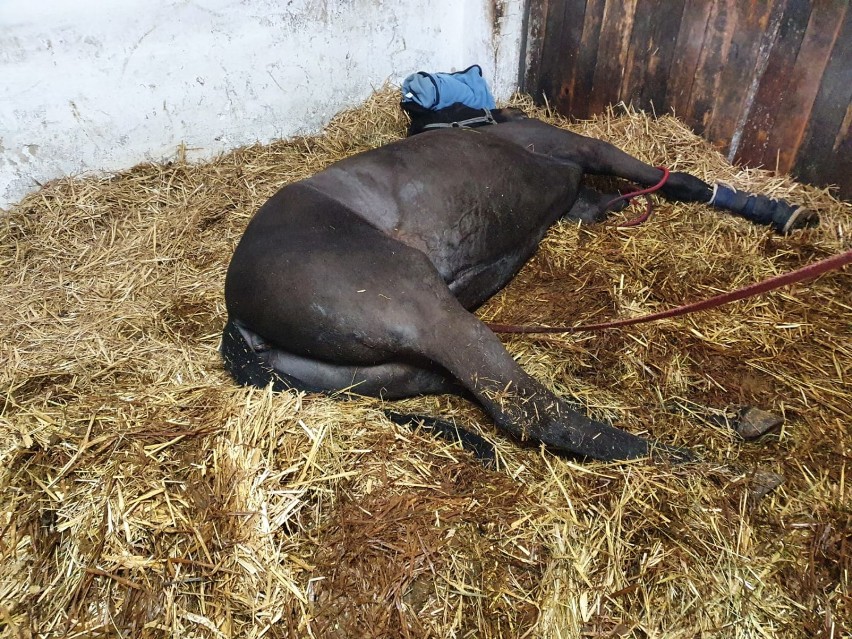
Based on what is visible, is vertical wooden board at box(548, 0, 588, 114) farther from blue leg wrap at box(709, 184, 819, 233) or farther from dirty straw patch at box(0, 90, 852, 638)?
dirty straw patch at box(0, 90, 852, 638)

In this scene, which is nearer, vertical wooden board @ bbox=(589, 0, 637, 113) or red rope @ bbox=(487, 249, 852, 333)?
red rope @ bbox=(487, 249, 852, 333)

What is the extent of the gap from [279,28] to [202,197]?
145cm

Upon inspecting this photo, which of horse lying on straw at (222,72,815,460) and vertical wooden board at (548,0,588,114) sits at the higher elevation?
vertical wooden board at (548,0,588,114)

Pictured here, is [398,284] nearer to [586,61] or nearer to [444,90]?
[444,90]

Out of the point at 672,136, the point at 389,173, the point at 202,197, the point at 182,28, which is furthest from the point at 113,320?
the point at 672,136

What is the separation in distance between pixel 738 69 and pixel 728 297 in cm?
228

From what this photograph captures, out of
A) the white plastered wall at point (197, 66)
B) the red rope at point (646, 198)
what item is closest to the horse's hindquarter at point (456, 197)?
the red rope at point (646, 198)

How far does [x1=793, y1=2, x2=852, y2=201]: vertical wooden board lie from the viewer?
300 centimetres

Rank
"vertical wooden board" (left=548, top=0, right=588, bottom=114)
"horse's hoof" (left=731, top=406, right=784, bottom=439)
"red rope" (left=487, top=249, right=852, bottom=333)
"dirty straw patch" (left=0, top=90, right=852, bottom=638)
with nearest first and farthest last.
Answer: "dirty straw patch" (left=0, top=90, right=852, bottom=638)
"red rope" (left=487, top=249, right=852, bottom=333)
"horse's hoof" (left=731, top=406, right=784, bottom=439)
"vertical wooden board" (left=548, top=0, right=588, bottom=114)

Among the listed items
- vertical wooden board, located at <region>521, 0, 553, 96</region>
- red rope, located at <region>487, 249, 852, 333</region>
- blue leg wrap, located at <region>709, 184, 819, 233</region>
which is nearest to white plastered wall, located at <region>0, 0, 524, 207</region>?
vertical wooden board, located at <region>521, 0, 553, 96</region>

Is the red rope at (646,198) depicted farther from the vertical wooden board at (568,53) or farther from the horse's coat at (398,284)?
the vertical wooden board at (568,53)

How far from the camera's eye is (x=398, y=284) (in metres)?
2.15

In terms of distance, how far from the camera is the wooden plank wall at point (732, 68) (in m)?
3.10

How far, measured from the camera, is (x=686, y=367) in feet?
7.50
